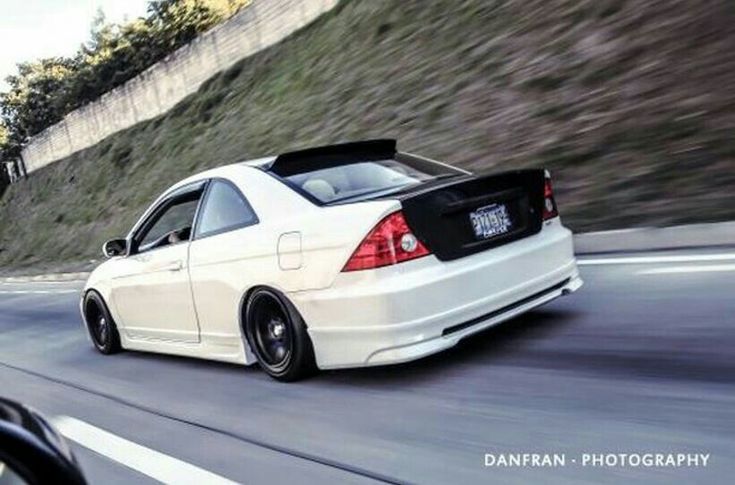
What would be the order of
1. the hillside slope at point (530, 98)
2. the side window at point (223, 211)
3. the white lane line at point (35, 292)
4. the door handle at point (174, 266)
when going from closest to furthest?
the side window at point (223, 211) < the door handle at point (174, 266) < the hillside slope at point (530, 98) < the white lane line at point (35, 292)

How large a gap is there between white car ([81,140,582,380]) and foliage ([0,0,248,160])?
3405 cm

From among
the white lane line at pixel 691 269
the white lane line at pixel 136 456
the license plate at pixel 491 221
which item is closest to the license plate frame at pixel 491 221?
the license plate at pixel 491 221

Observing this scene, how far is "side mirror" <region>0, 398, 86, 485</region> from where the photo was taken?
2.13 metres

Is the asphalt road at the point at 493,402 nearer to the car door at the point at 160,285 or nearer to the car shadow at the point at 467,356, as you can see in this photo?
the car shadow at the point at 467,356

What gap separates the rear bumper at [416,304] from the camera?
441cm

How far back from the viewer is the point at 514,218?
5039 millimetres

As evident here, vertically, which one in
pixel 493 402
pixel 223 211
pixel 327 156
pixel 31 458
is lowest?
pixel 493 402

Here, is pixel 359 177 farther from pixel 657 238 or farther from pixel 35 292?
pixel 35 292

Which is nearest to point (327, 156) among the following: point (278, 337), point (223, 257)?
point (223, 257)

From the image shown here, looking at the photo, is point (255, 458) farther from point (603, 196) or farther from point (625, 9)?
point (625, 9)

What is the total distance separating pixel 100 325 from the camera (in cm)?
781

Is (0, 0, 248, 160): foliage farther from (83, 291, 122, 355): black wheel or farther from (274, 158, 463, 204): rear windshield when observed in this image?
(274, 158, 463, 204): rear windshield

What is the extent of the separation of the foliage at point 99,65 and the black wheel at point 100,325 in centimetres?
3204

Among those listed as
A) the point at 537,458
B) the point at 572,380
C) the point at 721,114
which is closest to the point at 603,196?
the point at 721,114
